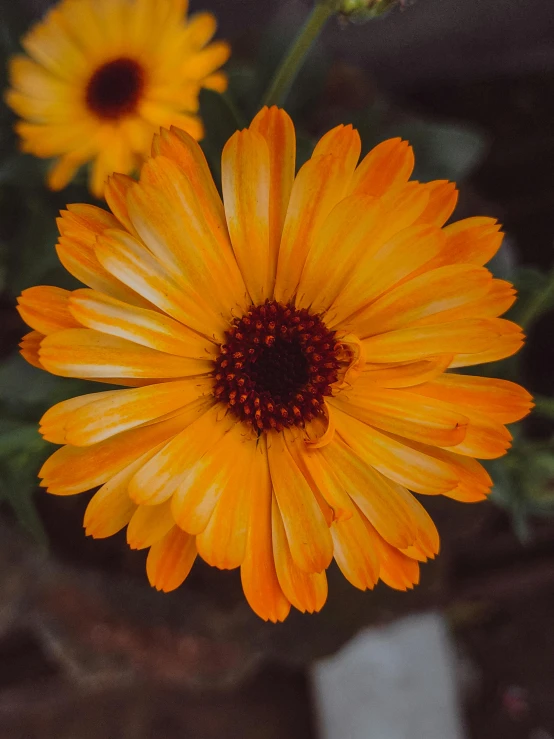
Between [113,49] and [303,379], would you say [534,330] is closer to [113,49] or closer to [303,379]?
[303,379]

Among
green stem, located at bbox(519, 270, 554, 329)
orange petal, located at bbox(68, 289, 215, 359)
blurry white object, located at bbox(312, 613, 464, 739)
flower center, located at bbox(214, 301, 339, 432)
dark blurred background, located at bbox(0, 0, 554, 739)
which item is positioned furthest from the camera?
blurry white object, located at bbox(312, 613, 464, 739)

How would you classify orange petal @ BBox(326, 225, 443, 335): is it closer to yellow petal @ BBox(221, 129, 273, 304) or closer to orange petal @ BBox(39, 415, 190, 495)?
yellow petal @ BBox(221, 129, 273, 304)

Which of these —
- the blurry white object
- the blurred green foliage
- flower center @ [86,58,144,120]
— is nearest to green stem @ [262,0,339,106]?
the blurred green foliage

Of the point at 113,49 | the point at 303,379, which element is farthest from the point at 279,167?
the point at 113,49

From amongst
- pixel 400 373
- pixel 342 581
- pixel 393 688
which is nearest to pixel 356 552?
pixel 400 373

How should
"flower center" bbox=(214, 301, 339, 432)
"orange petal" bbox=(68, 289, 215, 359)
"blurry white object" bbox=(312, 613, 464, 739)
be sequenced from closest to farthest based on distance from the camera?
"orange petal" bbox=(68, 289, 215, 359), "flower center" bbox=(214, 301, 339, 432), "blurry white object" bbox=(312, 613, 464, 739)

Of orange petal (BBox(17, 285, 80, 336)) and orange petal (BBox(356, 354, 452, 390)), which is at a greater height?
orange petal (BBox(356, 354, 452, 390))

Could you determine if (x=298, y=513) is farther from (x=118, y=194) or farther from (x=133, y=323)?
(x=118, y=194)
